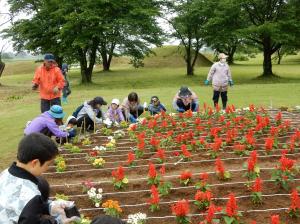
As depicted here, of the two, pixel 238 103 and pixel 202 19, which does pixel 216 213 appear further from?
pixel 202 19

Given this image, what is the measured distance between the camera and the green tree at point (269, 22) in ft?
84.1

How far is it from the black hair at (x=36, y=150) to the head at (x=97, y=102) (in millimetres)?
7162

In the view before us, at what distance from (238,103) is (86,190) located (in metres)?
9.99

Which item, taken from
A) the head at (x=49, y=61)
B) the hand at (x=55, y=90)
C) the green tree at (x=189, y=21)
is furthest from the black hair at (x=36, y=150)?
the green tree at (x=189, y=21)

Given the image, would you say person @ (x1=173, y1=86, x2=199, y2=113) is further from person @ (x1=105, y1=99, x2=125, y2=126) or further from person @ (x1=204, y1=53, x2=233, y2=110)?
person @ (x1=105, y1=99, x2=125, y2=126)

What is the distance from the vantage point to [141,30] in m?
29.1

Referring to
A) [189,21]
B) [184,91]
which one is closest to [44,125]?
[184,91]

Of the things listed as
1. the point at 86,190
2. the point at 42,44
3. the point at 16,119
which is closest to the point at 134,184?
the point at 86,190

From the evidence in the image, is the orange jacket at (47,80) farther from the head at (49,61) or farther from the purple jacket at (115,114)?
the purple jacket at (115,114)

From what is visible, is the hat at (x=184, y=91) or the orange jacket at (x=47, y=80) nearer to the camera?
the orange jacket at (x=47, y=80)

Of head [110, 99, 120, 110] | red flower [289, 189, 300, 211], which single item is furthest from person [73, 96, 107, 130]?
red flower [289, 189, 300, 211]

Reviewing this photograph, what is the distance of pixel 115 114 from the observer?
36.6 ft

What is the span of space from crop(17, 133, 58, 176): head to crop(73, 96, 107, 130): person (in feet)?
23.4

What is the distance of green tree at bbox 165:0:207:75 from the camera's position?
32044 millimetres
